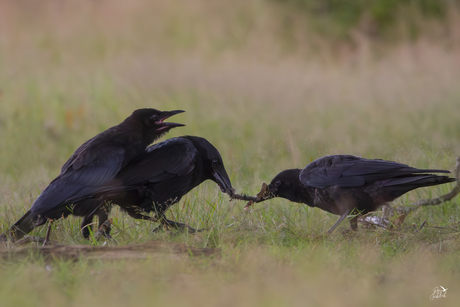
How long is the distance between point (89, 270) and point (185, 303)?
2.66 ft

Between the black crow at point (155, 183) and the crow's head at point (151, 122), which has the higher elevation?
the crow's head at point (151, 122)

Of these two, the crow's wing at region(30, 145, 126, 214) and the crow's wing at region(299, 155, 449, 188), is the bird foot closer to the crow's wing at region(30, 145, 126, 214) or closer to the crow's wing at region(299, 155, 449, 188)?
the crow's wing at region(30, 145, 126, 214)

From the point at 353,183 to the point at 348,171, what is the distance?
4.6 inches

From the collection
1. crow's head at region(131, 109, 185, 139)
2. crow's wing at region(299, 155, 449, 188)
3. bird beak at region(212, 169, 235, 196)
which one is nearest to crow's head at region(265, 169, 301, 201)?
crow's wing at region(299, 155, 449, 188)

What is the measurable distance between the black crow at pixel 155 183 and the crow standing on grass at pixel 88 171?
0.28 feet

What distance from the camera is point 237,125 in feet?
26.6

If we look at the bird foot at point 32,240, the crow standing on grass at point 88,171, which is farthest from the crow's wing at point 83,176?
the bird foot at point 32,240

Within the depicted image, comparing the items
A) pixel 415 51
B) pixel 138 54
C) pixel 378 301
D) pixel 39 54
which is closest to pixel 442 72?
pixel 415 51

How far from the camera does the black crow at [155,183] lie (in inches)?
162

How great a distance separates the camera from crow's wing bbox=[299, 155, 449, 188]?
4.23 m

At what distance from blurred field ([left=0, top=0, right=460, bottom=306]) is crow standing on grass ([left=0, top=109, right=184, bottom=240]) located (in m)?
0.30

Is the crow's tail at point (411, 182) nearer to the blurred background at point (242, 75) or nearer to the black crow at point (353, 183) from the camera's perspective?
the black crow at point (353, 183)

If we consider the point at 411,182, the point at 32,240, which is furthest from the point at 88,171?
the point at 411,182

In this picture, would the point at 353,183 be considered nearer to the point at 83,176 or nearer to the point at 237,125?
the point at 83,176
